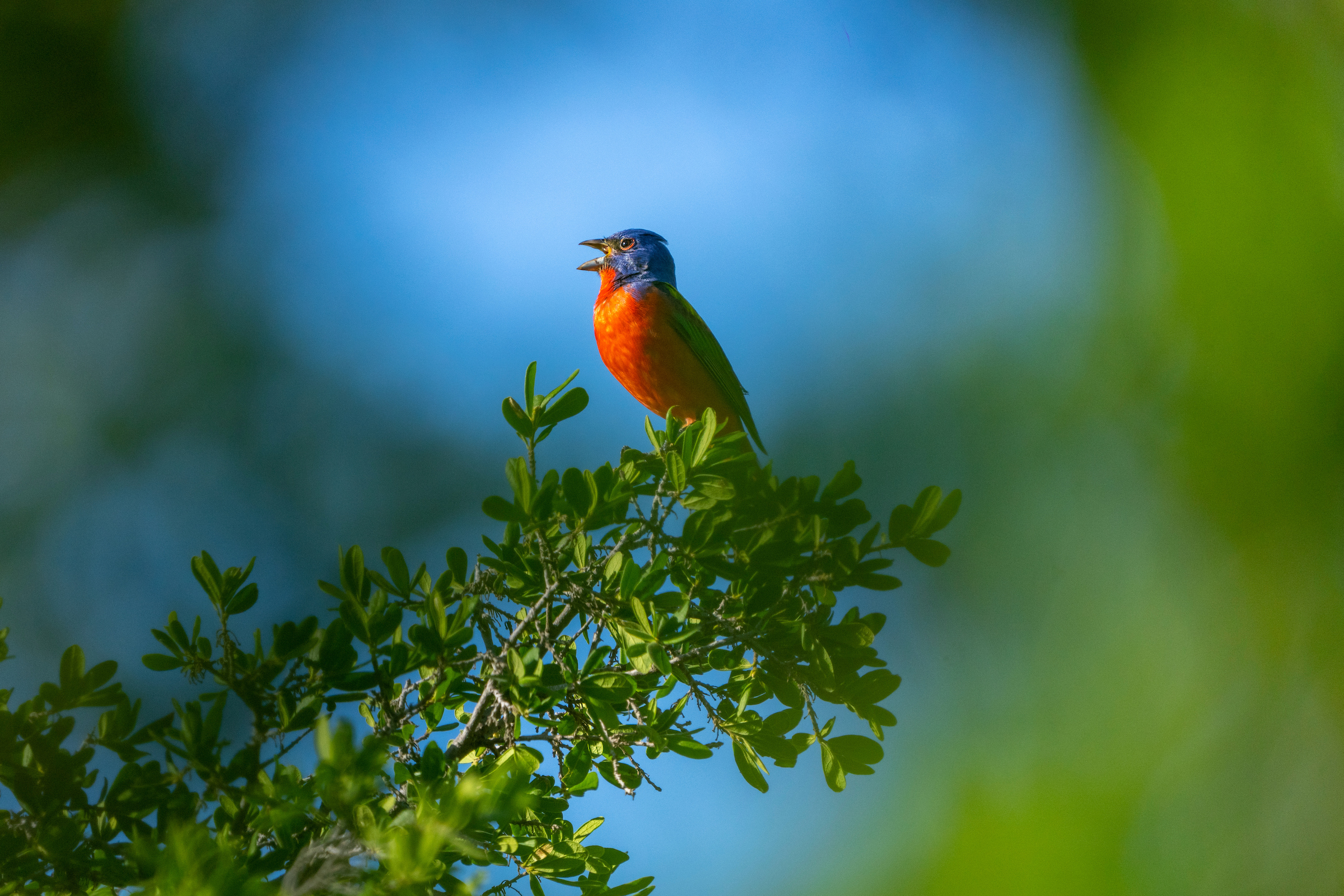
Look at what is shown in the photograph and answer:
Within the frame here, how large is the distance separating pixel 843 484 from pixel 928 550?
0.57 feet

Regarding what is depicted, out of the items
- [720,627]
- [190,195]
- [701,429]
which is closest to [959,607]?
[720,627]

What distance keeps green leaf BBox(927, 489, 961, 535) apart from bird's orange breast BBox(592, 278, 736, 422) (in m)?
1.76

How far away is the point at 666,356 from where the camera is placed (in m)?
3.26

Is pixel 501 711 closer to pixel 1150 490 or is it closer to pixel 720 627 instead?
pixel 720 627

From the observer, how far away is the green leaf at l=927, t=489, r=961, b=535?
1.38 metres

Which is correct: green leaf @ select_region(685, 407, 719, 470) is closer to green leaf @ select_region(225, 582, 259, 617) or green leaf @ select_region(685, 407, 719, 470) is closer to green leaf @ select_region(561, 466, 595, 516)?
green leaf @ select_region(561, 466, 595, 516)

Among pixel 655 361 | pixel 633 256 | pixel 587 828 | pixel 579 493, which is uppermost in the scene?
pixel 633 256

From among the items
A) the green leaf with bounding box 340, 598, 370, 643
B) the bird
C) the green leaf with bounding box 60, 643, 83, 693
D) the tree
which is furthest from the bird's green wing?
the green leaf with bounding box 60, 643, 83, 693

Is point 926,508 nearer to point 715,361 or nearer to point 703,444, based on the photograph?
point 703,444

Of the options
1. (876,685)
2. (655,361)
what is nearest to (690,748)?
(876,685)

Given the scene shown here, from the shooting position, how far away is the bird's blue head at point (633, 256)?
155 inches

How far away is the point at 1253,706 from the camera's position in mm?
797

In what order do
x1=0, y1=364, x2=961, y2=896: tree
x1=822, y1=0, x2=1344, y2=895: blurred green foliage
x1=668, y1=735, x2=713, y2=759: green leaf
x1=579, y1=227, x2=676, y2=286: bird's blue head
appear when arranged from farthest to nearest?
x1=579, y1=227, x2=676, y2=286: bird's blue head → x1=668, y1=735, x2=713, y2=759: green leaf → x1=0, y1=364, x2=961, y2=896: tree → x1=822, y1=0, x2=1344, y2=895: blurred green foliage

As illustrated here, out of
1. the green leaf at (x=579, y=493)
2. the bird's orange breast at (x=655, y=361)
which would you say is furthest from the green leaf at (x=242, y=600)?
the bird's orange breast at (x=655, y=361)
